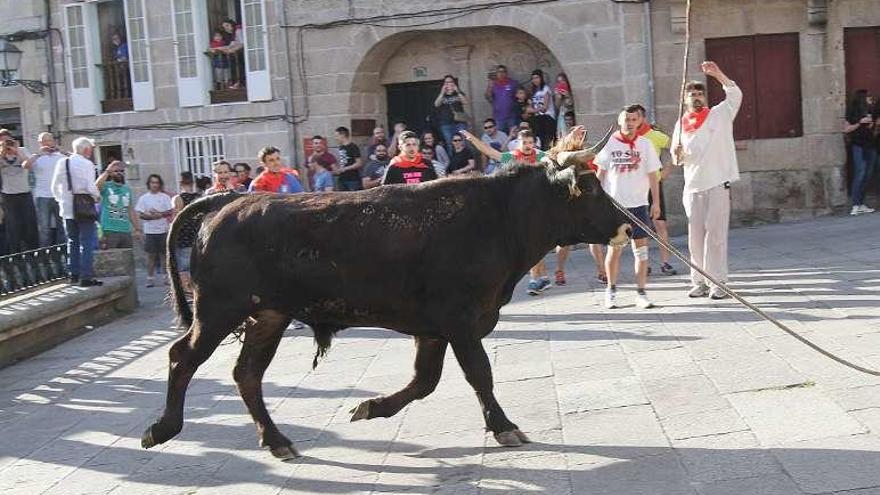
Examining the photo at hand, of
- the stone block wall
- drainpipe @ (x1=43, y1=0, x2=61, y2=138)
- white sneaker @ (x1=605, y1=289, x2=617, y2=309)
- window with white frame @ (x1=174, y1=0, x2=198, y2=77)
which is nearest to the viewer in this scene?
white sneaker @ (x1=605, y1=289, x2=617, y2=309)

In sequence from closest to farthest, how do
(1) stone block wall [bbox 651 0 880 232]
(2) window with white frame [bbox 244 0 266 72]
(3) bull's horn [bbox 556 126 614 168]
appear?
(3) bull's horn [bbox 556 126 614 168] < (1) stone block wall [bbox 651 0 880 232] < (2) window with white frame [bbox 244 0 266 72]

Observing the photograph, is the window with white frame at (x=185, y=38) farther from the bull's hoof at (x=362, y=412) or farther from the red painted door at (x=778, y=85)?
the bull's hoof at (x=362, y=412)

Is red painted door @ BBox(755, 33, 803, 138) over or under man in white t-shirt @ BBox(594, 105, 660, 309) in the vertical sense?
over

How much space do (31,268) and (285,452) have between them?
646 cm

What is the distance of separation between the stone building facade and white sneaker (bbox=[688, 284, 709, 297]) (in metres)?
6.31

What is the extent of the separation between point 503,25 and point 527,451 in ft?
39.5

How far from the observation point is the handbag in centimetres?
1210

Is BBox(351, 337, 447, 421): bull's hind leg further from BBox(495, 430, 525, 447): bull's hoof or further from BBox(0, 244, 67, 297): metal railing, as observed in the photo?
BBox(0, 244, 67, 297): metal railing

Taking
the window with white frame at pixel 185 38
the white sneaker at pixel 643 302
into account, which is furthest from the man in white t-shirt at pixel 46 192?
the white sneaker at pixel 643 302

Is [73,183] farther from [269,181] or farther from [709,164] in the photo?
[709,164]

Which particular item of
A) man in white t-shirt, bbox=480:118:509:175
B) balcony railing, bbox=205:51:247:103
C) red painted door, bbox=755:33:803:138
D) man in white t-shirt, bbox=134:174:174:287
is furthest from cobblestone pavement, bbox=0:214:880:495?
balcony railing, bbox=205:51:247:103

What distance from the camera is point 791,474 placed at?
5211 millimetres

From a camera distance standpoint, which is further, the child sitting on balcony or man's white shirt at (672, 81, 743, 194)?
the child sitting on balcony

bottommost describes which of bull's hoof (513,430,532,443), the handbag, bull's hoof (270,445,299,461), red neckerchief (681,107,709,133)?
bull's hoof (270,445,299,461)
